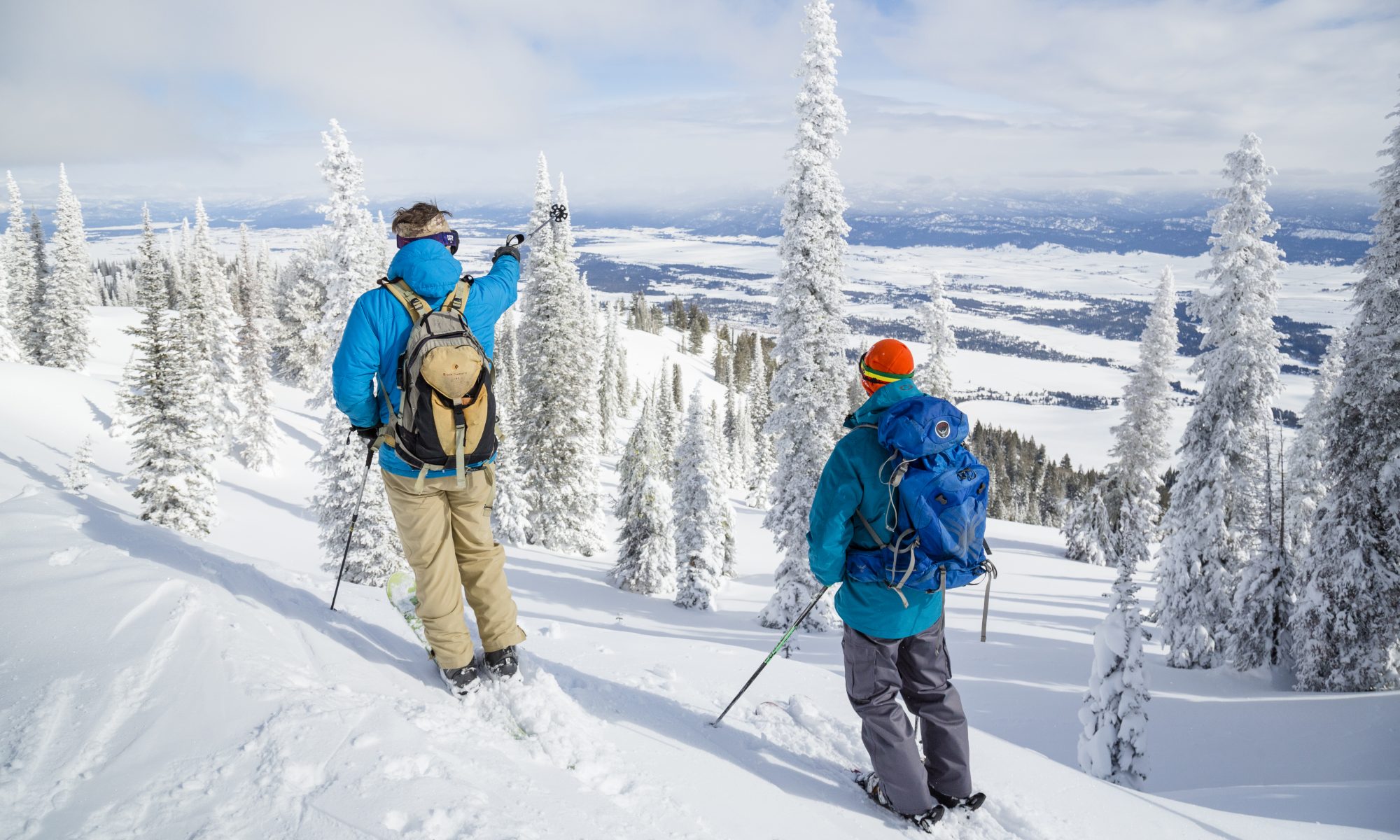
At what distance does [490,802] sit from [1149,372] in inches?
1391

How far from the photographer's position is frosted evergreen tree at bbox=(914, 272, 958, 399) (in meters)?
24.4

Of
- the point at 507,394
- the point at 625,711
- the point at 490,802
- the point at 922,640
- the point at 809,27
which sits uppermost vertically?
the point at 809,27

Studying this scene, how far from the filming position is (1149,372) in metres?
30.8

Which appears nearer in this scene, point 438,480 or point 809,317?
point 438,480

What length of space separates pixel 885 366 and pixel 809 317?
1487 centimetres

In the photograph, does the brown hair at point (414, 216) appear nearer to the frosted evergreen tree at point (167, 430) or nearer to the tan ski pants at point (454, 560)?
the tan ski pants at point (454, 560)

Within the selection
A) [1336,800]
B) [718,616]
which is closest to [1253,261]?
[1336,800]

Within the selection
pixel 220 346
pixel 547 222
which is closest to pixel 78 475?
pixel 547 222

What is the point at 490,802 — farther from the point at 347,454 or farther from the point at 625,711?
the point at 347,454

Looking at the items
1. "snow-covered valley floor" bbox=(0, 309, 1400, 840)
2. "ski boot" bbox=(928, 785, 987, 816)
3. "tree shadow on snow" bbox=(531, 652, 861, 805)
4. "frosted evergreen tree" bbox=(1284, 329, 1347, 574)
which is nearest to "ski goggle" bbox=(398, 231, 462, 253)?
"snow-covered valley floor" bbox=(0, 309, 1400, 840)

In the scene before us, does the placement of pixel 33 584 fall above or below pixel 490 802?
above

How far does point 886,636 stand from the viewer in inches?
151

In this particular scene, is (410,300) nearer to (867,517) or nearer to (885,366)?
(885,366)

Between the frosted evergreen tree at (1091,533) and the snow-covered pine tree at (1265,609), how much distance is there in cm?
1889
